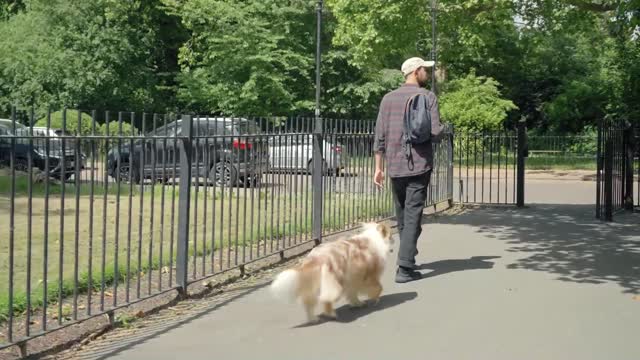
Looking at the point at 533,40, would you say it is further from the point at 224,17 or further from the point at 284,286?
the point at 224,17

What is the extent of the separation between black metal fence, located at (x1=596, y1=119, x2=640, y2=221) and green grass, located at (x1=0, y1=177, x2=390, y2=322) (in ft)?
13.3

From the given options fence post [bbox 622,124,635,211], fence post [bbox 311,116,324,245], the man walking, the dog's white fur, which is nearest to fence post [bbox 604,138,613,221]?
fence post [bbox 622,124,635,211]

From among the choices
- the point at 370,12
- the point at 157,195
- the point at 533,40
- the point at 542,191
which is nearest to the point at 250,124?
the point at 157,195

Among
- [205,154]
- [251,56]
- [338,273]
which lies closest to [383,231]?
[338,273]

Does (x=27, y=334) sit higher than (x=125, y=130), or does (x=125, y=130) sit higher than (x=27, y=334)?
(x=125, y=130)

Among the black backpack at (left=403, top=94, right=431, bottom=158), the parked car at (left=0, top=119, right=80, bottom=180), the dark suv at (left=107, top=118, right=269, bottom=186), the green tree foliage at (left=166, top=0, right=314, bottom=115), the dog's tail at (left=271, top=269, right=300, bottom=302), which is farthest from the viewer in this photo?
the green tree foliage at (left=166, top=0, right=314, bottom=115)

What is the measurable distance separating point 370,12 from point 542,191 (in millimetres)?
9059

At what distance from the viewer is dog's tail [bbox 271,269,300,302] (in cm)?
602

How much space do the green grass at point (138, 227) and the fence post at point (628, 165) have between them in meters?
5.16

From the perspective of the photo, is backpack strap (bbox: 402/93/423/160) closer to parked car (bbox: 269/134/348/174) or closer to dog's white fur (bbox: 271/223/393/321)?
dog's white fur (bbox: 271/223/393/321)

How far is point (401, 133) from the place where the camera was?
25.4 feet

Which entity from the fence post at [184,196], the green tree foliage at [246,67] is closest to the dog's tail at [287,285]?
the fence post at [184,196]

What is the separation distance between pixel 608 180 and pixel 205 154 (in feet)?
27.2

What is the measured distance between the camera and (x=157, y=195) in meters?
7.02
